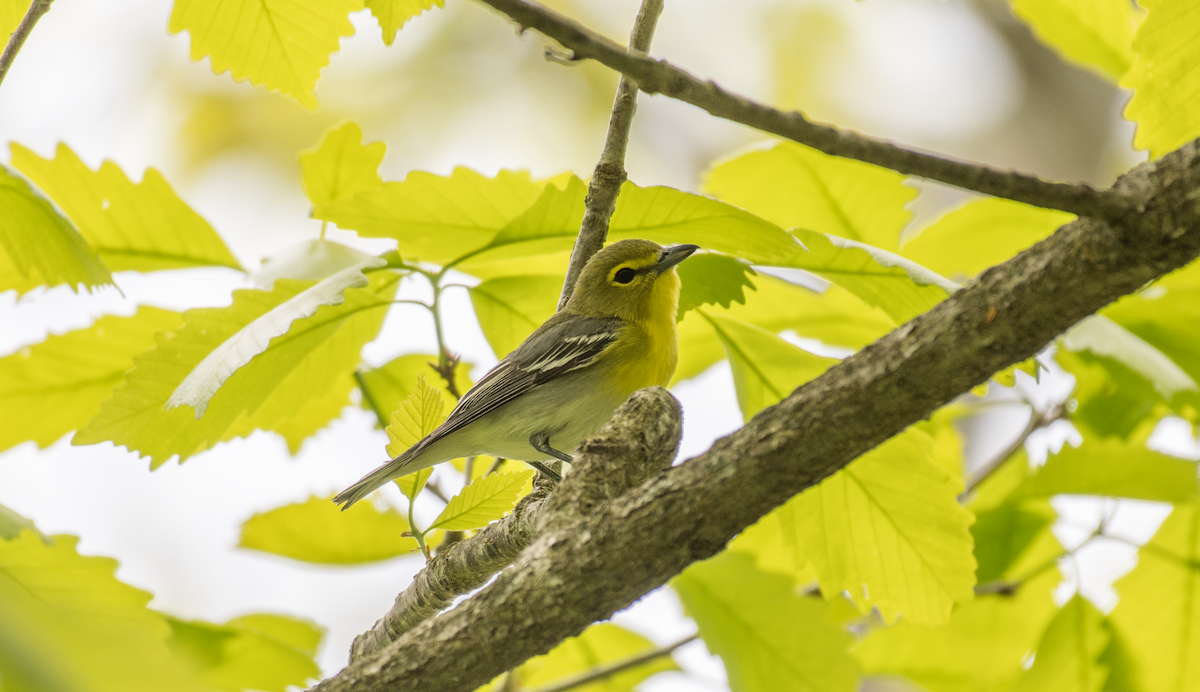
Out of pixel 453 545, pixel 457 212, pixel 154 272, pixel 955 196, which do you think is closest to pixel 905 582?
pixel 453 545

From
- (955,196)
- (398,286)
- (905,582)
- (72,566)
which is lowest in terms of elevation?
(72,566)

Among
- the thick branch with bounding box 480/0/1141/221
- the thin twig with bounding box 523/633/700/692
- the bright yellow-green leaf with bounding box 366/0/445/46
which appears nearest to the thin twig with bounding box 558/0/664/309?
the bright yellow-green leaf with bounding box 366/0/445/46

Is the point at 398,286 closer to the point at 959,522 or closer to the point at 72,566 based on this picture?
the point at 72,566

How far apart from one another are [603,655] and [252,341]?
210 cm

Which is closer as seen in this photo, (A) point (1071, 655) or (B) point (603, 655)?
(A) point (1071, 655)

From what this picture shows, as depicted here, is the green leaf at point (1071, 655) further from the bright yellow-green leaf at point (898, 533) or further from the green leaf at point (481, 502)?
the green leaf at point (481, 502)

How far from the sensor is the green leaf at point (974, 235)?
117 inches

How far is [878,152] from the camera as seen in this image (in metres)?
1.31

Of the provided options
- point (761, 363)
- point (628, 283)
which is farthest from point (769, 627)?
point (628, 283)

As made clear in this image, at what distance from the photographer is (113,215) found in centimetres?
282

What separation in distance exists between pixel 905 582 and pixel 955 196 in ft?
20.8

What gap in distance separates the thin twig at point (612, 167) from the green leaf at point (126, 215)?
1.30 m

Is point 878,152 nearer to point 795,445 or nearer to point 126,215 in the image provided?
point 795,445

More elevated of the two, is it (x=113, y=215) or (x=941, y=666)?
(x=113, y=215)
